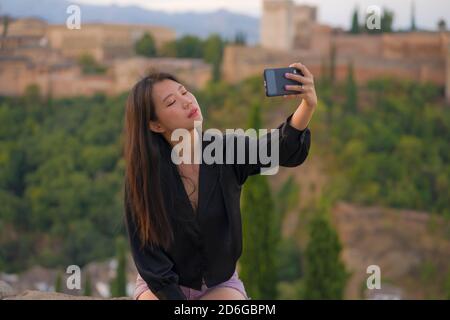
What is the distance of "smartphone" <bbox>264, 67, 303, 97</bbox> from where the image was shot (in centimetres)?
221

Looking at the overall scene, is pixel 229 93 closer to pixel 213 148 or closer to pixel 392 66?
pixel 392 66

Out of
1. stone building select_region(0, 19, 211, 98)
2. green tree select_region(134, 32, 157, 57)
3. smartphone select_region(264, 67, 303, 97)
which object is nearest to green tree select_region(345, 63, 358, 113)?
stone building select_region(0, 19, 211, 98)

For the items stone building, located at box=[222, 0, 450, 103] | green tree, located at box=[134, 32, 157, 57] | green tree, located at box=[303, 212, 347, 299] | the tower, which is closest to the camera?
green tree, located at box=[303, 212, 347, 299]

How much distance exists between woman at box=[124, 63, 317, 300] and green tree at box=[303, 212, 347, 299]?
332 inches

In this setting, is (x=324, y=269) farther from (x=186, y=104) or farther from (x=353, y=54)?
(x=353, y=54)

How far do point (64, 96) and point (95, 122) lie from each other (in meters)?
2.19

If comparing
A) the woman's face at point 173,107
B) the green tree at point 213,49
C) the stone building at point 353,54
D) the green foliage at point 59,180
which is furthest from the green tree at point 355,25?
the woman's face at point 173,107

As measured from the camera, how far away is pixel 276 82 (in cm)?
222

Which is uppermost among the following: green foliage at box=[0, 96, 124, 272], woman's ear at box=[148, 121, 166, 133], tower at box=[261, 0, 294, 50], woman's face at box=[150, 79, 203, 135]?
tower at box=[261, 0, 294, 50]

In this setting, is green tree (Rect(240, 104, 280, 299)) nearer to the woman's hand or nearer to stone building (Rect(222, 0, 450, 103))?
the woman's hand

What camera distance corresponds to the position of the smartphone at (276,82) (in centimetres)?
221

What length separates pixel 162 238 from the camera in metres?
2.33
